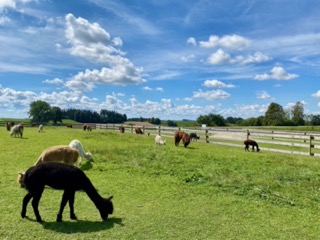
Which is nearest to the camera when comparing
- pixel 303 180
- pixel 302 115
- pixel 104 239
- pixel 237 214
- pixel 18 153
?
pixel 104 239

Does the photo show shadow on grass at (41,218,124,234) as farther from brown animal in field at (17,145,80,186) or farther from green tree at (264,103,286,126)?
green tree at (264,103,286,126)

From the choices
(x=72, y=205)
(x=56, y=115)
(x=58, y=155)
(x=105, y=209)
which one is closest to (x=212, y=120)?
(x=56, y=115)

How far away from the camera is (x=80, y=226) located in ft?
19.9

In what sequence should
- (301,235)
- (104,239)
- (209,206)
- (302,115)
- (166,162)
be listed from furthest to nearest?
(302,115) < (166,162) < (209,206) < (301,235) < (104,239)

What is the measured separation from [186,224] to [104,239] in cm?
173

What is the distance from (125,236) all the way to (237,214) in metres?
2.76

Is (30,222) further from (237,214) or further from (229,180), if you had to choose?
(229,180)

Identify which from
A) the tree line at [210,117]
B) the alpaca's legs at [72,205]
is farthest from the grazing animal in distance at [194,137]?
the tree line at [210,117]

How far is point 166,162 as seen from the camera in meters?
13.0

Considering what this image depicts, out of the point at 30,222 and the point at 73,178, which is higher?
the point at 73,178

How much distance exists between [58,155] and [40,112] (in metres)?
91.5

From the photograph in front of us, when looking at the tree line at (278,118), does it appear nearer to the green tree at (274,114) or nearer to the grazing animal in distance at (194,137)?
the green tree at (274,114)

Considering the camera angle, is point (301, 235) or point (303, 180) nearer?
point (301, 235)

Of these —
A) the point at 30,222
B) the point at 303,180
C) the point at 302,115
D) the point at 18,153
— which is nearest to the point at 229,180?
the point at 303,180
